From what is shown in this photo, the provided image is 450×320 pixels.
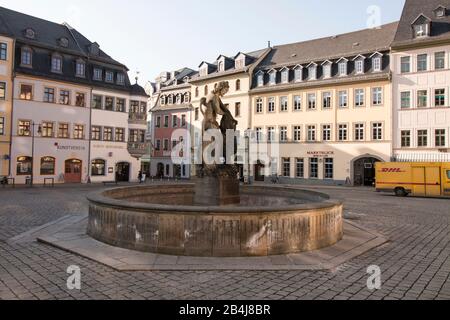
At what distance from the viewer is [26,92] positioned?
34.4 m

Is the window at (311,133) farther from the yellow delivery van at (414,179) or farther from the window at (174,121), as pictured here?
the window at (174,121)

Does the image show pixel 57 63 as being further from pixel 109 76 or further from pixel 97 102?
pixel 109 76

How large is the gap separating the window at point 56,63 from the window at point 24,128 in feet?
20.2

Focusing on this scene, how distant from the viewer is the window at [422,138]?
33.1 meters

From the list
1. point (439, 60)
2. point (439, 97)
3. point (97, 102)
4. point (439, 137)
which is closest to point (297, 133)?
point (439, 137)

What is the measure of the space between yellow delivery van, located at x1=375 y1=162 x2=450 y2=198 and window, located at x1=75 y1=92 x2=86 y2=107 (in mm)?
28896

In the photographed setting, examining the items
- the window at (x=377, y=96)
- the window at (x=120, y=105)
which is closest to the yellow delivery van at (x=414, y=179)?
the window at (x=377, y=96)

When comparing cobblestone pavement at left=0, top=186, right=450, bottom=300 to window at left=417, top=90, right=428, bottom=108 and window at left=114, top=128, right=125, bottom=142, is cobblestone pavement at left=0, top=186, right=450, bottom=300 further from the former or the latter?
window at left=114, top=128, right=125, bottom=142

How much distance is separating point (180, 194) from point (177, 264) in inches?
260

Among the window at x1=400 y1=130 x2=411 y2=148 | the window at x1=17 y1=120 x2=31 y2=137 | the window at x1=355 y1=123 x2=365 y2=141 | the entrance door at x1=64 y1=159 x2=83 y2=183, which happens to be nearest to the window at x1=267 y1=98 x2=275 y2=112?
the window at x1=355 y1=123 x2=365 y2=141

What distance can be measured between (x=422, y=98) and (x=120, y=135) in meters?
30.6

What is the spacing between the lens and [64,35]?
40594 millimetres

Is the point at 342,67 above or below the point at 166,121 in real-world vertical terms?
above

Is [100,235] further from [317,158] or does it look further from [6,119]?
[317,158]
